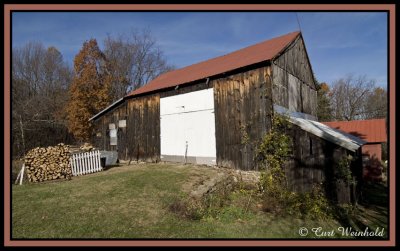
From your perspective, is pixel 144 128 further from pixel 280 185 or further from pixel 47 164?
pixel 280 185

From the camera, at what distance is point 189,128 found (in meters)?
15.1

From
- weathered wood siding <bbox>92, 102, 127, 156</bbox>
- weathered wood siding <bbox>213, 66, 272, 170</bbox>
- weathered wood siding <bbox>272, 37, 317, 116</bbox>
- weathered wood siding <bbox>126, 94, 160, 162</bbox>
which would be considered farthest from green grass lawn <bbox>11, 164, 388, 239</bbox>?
weathered wood siding <bbox>92, 102, 127, 156</bbox>

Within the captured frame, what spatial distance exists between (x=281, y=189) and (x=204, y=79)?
281 inches

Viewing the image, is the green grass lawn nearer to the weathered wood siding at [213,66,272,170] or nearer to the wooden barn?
the weathered wood siding at [213,66,272,170]

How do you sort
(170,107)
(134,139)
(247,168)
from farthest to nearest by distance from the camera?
(134,139), (170,107), (247,168)

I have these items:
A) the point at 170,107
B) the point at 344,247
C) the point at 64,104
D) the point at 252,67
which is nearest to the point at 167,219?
the point at 344,247

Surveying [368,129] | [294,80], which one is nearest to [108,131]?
[294,80]

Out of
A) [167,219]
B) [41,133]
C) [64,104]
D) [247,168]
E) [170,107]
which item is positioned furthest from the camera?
[64,104]

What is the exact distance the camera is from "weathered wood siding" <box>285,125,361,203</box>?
32.9ft

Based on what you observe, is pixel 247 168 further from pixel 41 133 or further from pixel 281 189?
pixel 41 133

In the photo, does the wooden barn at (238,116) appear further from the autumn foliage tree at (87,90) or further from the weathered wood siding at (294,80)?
the autumn foliage tree at (87,90)

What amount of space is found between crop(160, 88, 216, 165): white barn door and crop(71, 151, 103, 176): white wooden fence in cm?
398

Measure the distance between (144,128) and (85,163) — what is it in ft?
15.9

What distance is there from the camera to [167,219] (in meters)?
7.82
